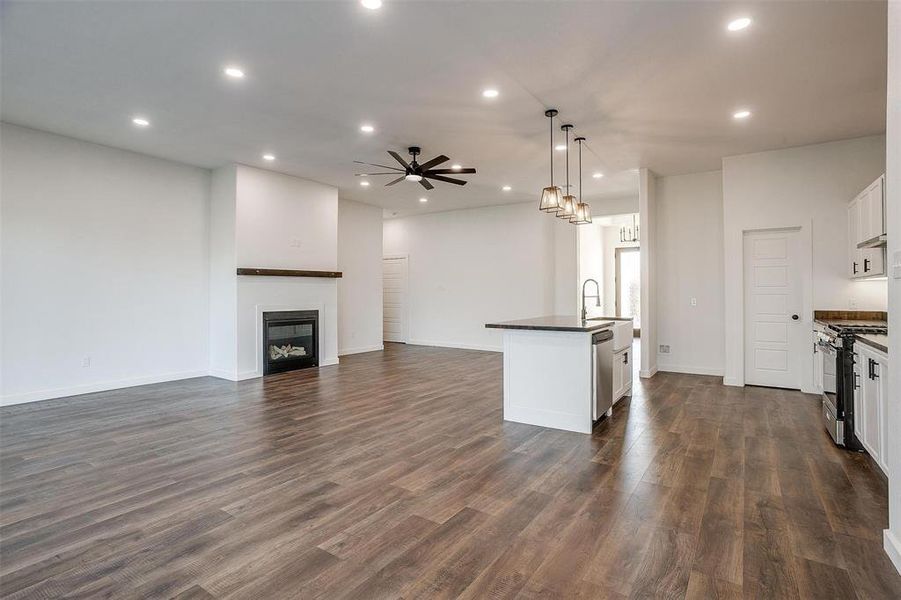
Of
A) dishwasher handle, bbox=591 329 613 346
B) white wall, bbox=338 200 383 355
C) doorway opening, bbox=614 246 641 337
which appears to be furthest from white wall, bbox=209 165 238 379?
doorway opening, bbox=614 246 641 337

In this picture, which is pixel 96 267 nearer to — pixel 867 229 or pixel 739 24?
pixel 739 24

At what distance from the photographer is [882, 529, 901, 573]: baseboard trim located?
6.57 feet

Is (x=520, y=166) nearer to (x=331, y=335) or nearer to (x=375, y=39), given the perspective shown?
(x=375, y=39)

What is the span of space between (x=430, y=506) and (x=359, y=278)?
22.4ft

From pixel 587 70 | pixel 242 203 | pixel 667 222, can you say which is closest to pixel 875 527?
pixel 587 70

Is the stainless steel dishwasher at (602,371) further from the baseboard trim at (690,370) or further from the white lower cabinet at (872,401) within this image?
the baseboard trim at (690,370)

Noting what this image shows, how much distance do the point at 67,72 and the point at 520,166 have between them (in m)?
5.03

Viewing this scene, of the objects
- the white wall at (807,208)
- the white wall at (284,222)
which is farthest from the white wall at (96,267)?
the white wall at (807,208)

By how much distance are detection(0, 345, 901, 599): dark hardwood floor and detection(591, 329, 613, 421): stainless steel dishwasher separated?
8.9 inches

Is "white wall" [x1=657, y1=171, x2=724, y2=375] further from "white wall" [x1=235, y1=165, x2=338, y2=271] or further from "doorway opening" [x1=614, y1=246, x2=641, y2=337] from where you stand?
"doorway opening" [x1=614, y1=246, x2=641, y2=337]

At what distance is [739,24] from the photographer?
301 centimetres

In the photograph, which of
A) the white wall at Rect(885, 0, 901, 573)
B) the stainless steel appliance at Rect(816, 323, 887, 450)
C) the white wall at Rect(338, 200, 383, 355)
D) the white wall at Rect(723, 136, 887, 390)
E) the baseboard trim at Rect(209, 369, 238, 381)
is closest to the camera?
the white wall at Rect(885, 0, 901, 573)

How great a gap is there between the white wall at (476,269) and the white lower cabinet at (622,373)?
367 cm

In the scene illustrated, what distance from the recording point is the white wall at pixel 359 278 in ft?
28.6
